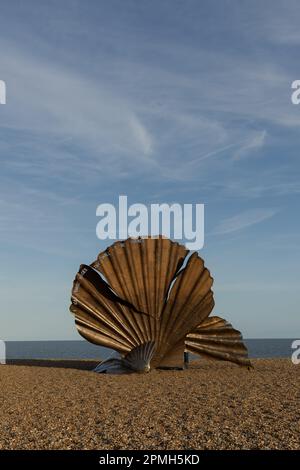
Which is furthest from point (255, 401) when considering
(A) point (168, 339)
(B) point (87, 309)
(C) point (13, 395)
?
(B) point (87, 309)

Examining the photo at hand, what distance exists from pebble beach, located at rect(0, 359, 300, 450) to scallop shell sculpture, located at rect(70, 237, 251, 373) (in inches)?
48.1

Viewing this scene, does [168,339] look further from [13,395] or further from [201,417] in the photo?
[201,417]

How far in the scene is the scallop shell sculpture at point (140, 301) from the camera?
52.7 ft

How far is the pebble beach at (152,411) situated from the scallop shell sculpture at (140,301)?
4.01ft

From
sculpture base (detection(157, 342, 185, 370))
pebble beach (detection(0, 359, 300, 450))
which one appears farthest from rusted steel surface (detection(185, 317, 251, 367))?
pebble beach (detection(0, 359, 300, 450))

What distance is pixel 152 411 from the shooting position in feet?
30.0

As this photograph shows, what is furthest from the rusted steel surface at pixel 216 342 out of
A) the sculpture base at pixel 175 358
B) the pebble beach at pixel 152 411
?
the pebble beach at pixel 152 411

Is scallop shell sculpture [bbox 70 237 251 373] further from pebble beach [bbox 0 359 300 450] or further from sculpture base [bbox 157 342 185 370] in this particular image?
pebble beach [bbox 0 359 300 450]

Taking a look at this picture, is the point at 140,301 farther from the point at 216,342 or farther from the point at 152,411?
the point at 152,411

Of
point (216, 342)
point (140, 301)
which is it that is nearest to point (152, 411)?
point (140, 301)

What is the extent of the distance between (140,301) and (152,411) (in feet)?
23.0

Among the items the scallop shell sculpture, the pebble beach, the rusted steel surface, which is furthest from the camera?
the rusted steel surface

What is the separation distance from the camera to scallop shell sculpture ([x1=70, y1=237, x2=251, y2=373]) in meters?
16.1
